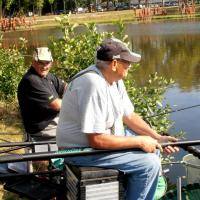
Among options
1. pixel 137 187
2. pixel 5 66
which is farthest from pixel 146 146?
pixel 5 66

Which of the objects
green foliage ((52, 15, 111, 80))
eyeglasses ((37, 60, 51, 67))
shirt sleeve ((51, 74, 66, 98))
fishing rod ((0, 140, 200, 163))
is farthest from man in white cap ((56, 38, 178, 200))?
green foliage ((52, 15, 111, 80))

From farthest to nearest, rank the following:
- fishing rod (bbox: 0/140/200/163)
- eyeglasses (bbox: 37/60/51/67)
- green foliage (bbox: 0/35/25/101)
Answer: green foliage (bbox: 0/35/25/101), eyeglasses (bbox: 37/60/51/67), fishing rod (bbox: 0/140/200/163)

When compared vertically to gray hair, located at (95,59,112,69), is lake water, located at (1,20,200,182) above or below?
below

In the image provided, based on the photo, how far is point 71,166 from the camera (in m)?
3.26

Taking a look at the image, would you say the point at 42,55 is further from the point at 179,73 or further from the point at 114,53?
the point at 179,73

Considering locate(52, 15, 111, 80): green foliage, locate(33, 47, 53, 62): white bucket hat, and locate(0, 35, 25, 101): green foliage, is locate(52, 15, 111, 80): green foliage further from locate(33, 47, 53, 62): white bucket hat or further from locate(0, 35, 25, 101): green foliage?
locate(0, 35, 25, 101): green foliage

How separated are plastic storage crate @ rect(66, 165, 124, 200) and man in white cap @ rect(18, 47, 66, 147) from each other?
7.16 ft

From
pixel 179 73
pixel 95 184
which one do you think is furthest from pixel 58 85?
pixel 179 73

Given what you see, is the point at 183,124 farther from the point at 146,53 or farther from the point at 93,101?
the point at 146,53

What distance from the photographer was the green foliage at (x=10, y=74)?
9.80 meters

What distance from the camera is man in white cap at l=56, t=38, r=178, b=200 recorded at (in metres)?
3.16

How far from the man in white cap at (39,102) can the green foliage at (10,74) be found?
4.34 m

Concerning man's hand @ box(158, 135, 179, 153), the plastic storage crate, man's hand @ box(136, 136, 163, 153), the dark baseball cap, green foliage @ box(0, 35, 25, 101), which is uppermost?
the dark baseball cap

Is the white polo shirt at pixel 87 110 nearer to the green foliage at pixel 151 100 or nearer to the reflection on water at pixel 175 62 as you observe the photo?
the green foliage at pixel 151 100
